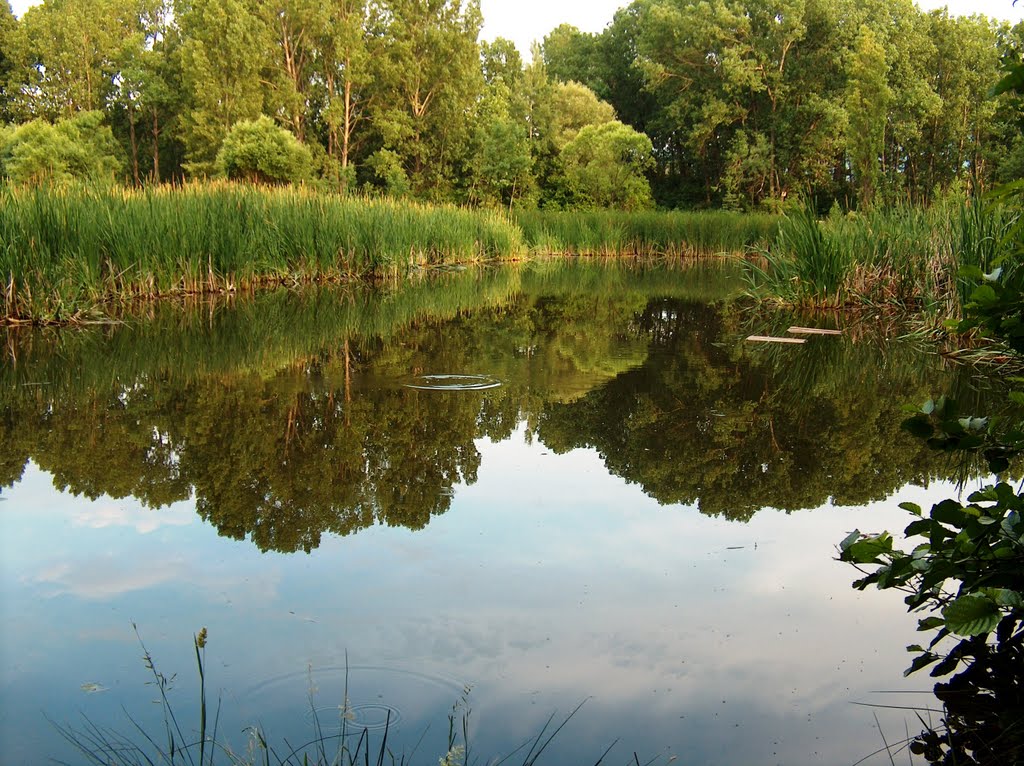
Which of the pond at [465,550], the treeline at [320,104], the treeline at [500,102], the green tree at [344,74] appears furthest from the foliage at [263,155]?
the pond at [465,550]

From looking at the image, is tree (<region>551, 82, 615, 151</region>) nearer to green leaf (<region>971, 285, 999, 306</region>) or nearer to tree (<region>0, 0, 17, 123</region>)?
tree (<region>0, 0, 17, 123</region>)

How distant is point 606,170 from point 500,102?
5.89 m

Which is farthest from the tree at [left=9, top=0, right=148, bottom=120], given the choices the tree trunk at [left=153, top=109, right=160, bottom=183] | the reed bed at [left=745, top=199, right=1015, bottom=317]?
the reed bed at [left=745, top=199, right=1015, bottom=317]

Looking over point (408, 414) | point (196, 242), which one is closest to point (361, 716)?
point (408, 414)

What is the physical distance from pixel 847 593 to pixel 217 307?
841 centimetres

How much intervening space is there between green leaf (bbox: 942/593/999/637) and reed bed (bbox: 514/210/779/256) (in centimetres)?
2320

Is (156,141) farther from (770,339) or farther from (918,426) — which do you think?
(918,426)

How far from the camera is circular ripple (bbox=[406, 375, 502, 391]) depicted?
5.53 m

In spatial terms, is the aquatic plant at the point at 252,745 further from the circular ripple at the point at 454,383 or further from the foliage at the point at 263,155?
the foliage at the point at 263,155

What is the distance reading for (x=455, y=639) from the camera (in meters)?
2.28

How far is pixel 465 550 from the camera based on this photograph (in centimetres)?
292

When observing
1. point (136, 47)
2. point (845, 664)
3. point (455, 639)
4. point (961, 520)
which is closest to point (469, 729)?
point (455, 639)

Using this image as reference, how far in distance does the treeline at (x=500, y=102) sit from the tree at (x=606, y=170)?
76 millimetres

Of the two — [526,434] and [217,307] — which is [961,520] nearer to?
[526,434]
